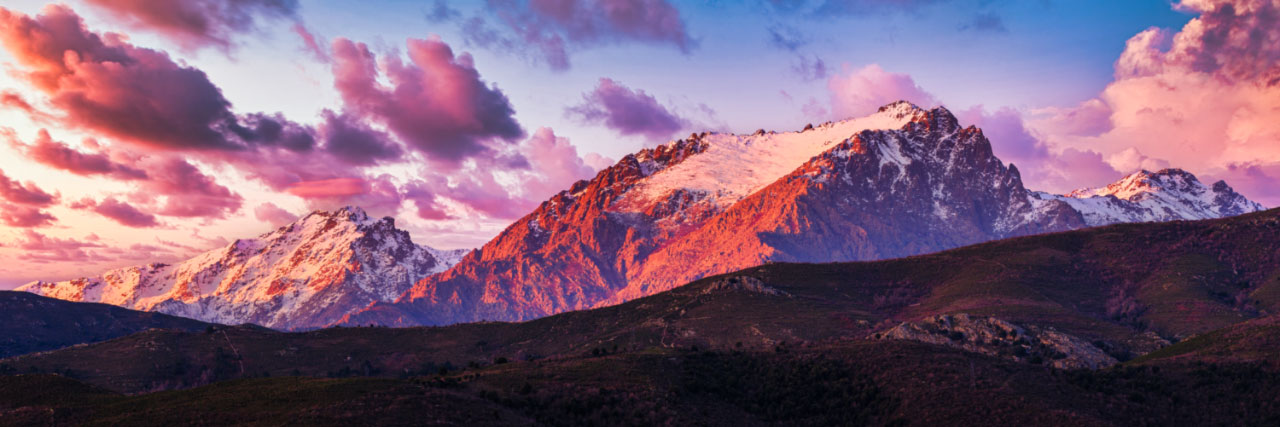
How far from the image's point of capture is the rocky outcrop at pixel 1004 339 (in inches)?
6521

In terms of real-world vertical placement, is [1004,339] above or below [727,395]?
above

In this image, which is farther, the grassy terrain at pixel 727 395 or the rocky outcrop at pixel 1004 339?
the rocky outcrop at pixel 1004 339

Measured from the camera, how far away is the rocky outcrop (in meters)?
166

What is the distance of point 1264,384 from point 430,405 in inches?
4299

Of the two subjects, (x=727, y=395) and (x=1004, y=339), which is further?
(x=1004, y=339)

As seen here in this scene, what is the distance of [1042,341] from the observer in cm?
17612

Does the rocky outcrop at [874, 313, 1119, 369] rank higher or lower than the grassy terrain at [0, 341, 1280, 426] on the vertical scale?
higher

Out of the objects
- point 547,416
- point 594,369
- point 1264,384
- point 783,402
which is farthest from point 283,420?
point 1264,384

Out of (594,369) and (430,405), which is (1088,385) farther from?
(430,405)

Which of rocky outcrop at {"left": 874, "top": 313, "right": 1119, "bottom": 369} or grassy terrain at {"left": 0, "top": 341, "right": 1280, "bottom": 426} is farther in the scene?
rocky outcrop at {"left": 874, "top": 313, "right": 1119, "bottom": 369}

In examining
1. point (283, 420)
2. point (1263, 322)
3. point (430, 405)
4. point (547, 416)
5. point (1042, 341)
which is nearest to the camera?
point (283, 420)

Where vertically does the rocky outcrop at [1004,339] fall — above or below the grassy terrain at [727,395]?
above

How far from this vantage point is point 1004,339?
176m

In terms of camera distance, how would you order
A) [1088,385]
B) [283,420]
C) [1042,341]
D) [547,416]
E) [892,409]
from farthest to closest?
[1042,341] < [1088,385] < [892,409] < [547,416] < [283,420]
